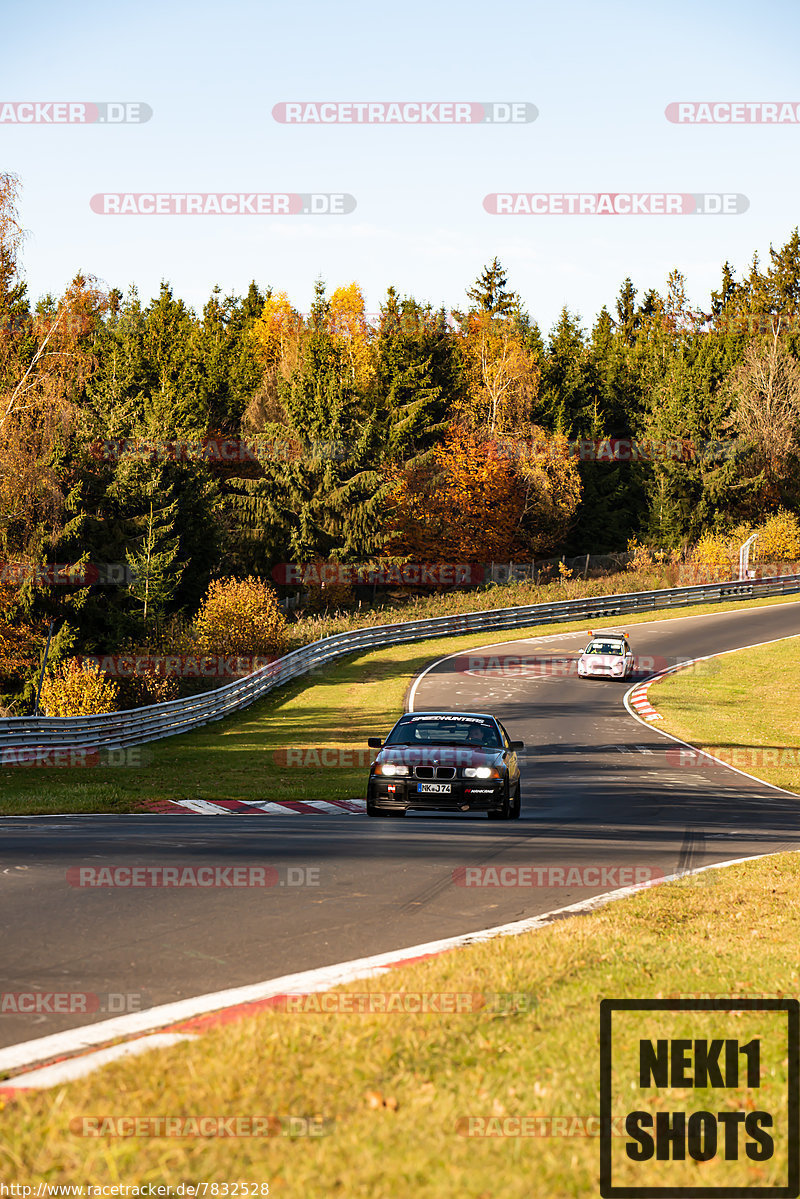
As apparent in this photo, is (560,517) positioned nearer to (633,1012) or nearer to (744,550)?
(744,550)

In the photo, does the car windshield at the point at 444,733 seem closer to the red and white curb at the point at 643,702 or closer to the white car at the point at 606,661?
the red and white curb at the point at 643,702

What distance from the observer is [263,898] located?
9.06 metres

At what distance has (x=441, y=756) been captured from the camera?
1590cm

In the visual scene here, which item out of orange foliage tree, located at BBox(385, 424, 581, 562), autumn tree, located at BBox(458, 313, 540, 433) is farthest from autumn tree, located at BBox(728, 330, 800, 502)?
orange foliage tree, located at BBox(385, 424, 581, 562)

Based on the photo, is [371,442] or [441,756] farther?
[371,442]

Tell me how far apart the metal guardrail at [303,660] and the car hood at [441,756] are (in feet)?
39.4

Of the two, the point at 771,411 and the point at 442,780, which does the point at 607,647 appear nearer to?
the point at 442,780

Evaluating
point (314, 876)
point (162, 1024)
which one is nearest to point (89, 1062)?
point (162, 1024)

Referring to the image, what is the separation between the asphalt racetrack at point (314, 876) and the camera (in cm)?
707

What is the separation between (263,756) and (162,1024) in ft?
68.6

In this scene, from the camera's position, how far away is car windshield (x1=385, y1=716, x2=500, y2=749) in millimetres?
16406

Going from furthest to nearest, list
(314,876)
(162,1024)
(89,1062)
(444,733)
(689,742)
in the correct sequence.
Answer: (689,742)
(444,733)
(314,876)
(162,1024)
(89,1062)

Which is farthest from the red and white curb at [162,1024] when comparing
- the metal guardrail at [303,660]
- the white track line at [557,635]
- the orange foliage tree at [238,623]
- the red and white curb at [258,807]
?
the orange foliage tree at [238,623]

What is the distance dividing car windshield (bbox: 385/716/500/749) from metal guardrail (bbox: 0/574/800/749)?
11.6 metres
